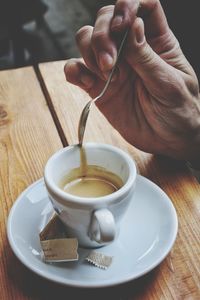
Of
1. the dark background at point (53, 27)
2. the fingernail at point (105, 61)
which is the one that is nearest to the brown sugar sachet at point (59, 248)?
the fingernail at point (105, 61)

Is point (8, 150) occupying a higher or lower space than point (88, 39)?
lower

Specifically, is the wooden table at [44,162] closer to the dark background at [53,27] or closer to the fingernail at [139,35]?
the fingernail at [139,35]

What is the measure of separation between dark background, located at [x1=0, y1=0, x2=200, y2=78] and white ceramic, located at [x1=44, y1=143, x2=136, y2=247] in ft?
3.25

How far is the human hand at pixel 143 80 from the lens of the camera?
823 mm

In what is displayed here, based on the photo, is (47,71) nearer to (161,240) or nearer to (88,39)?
(88,39)

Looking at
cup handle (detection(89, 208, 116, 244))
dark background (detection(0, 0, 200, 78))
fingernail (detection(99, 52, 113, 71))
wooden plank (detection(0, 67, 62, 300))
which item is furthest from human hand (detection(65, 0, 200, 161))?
dark background (detection(0, 0, 200, 78))

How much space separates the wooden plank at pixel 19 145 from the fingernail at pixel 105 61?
21cm

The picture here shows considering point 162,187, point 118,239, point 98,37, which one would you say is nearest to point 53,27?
point 98,37

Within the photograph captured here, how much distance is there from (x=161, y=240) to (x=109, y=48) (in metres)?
0.38

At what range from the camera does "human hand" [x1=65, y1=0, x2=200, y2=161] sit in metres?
0.82

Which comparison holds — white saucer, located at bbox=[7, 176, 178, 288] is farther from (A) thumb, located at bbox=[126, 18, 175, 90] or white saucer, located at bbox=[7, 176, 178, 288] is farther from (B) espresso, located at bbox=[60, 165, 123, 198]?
(A) thumb, located at bbox=[126, 18, 175, 90]

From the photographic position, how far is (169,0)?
71.4 inches

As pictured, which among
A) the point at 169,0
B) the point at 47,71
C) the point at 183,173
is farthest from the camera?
the point at 169,0

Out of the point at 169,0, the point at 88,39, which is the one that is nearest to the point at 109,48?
the point at 88,39
